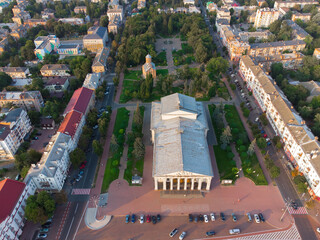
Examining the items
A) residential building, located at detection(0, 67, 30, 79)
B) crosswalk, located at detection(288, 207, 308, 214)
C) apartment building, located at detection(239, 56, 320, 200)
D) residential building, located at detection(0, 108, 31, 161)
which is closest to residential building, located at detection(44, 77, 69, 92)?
residential building, located at detection(0, 67, 30, 79)

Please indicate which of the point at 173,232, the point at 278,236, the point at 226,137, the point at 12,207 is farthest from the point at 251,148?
the point at 12,207

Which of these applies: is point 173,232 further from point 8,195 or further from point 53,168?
point 8,195

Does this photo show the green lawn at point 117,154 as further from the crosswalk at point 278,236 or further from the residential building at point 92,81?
the crosswalk at point 278,236

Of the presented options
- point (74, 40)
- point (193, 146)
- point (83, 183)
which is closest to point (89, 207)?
point (83, 183)

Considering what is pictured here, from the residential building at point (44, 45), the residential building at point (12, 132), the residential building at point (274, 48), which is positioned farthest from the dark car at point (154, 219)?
the residential building at point (44, 45)

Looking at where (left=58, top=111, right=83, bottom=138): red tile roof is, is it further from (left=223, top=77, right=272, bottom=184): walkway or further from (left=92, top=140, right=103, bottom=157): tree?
(left=223, top=77, right=272, bottom=184): walkway

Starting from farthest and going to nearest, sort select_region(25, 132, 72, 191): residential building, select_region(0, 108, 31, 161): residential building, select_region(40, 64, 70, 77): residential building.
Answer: select_region(40, 64, 70, 77): residential building, select_region(0, 108, 31, 161): residential building, select_region(25, 132, 72, 191): residential building
